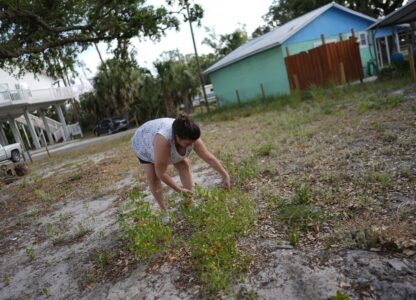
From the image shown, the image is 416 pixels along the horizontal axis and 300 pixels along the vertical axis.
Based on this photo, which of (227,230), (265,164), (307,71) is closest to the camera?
(227,230)

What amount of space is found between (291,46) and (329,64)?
10.2 ft

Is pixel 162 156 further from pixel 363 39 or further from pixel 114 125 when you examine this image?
pixel 114 125

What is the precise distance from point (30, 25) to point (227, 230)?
29.8 ft

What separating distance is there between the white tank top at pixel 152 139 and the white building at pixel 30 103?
18.1m

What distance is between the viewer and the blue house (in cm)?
1806

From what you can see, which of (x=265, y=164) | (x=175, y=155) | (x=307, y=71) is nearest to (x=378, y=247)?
(x=175, y=155)

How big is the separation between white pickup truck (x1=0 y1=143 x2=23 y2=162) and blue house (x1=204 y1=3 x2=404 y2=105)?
12.5 m

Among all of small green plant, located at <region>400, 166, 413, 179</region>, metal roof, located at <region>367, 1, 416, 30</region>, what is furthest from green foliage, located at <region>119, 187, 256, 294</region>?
metal roof, located at <region>367, 1, 416, 30</region>

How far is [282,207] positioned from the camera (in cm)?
398

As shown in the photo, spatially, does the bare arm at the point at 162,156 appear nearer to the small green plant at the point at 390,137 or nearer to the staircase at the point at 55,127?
the small green plant at the point at 390,137

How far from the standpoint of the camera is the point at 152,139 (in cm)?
365

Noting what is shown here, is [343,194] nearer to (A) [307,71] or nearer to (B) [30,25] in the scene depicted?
(B) [30,25]

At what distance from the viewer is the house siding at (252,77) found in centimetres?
1825

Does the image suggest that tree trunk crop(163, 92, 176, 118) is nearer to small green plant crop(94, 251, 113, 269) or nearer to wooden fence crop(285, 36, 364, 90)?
wooden fence crop(285, 36, 364, 90)
